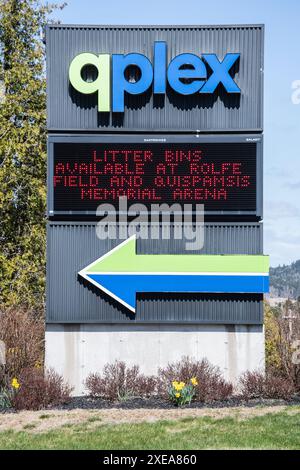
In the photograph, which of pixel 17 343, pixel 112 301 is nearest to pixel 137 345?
pixel 112 301

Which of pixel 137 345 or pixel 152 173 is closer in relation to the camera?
pixel 152 173

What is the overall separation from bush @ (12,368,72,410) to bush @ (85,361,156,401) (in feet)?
2.37

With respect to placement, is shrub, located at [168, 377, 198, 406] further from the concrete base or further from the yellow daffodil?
the yellow daffodil

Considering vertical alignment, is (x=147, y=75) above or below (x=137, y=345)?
above

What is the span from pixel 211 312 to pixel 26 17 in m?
17.5

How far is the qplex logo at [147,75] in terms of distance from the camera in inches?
797

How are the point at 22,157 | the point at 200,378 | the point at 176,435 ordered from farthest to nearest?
the point at 22,157, the point at 200,378, the point at 176,435

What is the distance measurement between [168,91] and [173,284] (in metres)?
4.78

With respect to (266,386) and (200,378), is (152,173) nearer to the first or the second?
(200,378)

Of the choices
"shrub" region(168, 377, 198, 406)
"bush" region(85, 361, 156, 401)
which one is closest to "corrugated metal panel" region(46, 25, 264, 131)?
"bush" region(85, 361, 156, 401)

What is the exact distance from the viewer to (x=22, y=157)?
30828 mm

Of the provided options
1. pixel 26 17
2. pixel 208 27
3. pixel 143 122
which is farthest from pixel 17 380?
pixel 26 17

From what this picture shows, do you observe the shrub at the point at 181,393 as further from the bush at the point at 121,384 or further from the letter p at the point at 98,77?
the letter p at the point at 98,77
